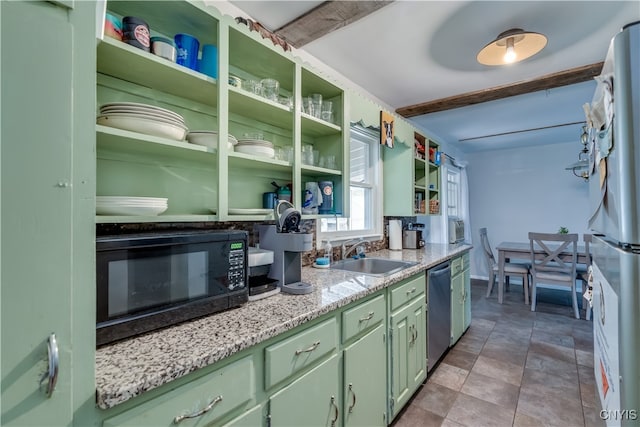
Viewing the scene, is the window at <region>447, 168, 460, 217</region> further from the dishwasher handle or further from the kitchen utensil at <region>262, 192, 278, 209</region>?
the kitchen utensil at <region>262, 192, 278, 209</region>

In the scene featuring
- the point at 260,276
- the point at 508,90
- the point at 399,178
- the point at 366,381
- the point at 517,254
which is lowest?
the point at 366,381

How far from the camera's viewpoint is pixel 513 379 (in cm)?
219

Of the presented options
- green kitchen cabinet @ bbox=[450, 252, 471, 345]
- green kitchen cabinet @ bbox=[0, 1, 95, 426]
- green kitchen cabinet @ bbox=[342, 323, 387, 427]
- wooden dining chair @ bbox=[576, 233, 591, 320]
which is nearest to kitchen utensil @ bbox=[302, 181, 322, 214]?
green kitchen cabinet @ bbox=[342, 323, 387, 427]

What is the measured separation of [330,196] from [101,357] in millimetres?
1361

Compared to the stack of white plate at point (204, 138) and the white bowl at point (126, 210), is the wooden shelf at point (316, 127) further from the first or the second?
the white bowl at point (126, 210)

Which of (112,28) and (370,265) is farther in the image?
(370,265)

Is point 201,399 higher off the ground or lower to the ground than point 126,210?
lower

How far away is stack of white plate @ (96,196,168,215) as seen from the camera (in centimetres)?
91

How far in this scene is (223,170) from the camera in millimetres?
1183

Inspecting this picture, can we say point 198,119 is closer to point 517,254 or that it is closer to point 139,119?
point 139,119

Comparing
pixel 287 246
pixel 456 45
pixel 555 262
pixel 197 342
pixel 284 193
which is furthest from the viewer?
pixel 555 262

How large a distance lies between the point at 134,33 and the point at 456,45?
80.2 inches

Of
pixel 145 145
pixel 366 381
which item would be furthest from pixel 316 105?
pixel 366 381

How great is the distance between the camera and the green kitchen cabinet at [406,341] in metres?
1.65
